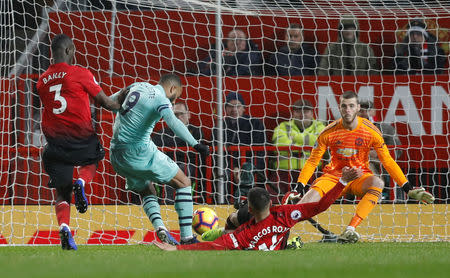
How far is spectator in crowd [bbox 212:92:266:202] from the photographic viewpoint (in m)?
10.6

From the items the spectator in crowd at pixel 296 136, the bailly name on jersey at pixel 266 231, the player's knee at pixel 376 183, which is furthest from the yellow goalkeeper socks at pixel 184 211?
the spectator in crowd at pixel 296 136

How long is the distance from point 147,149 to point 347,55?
15.6ft

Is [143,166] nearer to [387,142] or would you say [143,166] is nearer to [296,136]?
[296,136]

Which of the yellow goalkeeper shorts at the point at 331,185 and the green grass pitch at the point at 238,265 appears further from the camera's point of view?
the yellow goalkeeper shorts at the point at 331,185

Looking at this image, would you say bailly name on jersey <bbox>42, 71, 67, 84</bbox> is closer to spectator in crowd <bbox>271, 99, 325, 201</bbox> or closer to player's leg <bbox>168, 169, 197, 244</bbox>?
player's leg <bbox>168, 169, 197, 244</bbox>

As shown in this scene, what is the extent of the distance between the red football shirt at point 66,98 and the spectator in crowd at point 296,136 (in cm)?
379

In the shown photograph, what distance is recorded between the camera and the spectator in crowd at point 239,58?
37.7 feet

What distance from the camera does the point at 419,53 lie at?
38.8 ft

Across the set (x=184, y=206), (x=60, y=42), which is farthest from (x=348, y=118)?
(x=60, y=42)

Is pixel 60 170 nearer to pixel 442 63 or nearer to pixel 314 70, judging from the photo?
pixel 314 70

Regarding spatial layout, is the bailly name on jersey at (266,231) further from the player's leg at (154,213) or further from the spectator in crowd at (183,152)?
the spectator in crowd at (183,152)

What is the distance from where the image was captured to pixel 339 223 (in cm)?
970

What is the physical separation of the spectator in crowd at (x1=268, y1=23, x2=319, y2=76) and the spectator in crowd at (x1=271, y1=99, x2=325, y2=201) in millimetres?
910

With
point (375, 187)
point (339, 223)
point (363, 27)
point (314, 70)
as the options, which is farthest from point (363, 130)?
point (363, 27)
